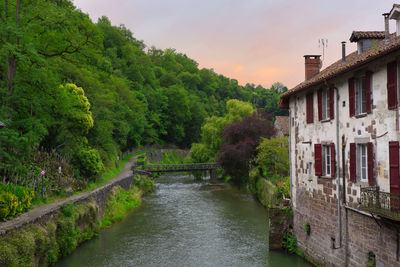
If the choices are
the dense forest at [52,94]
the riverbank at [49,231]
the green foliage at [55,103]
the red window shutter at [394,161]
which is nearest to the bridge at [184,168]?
the green foliage at [55,103]

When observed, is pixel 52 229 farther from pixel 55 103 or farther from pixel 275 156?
pixel 275 156

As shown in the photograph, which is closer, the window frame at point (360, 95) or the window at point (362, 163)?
the window at point (362, 163)

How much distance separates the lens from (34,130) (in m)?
18.3

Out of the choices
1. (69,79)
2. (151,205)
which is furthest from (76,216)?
(69,79)

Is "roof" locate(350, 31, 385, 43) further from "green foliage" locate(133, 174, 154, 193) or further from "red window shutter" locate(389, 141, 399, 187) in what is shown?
"green foliage" locate(133, 174, 154, 193)

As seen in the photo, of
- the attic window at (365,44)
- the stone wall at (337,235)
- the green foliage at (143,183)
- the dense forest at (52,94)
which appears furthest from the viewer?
the green foliage at (143,183)

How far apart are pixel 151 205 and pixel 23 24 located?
18303 millimetres

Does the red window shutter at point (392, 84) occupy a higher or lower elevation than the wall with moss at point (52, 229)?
higher

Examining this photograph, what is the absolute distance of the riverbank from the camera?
1252 centimetres

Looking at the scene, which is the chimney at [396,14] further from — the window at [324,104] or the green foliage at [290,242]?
the green foliage at [290,242]

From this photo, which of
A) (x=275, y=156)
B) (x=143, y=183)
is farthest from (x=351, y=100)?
(x=143, y=183)

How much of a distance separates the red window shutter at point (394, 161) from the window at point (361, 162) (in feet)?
3.07

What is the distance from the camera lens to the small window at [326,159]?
1514 cm

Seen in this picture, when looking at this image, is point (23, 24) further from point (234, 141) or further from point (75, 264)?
point (234, 141)
